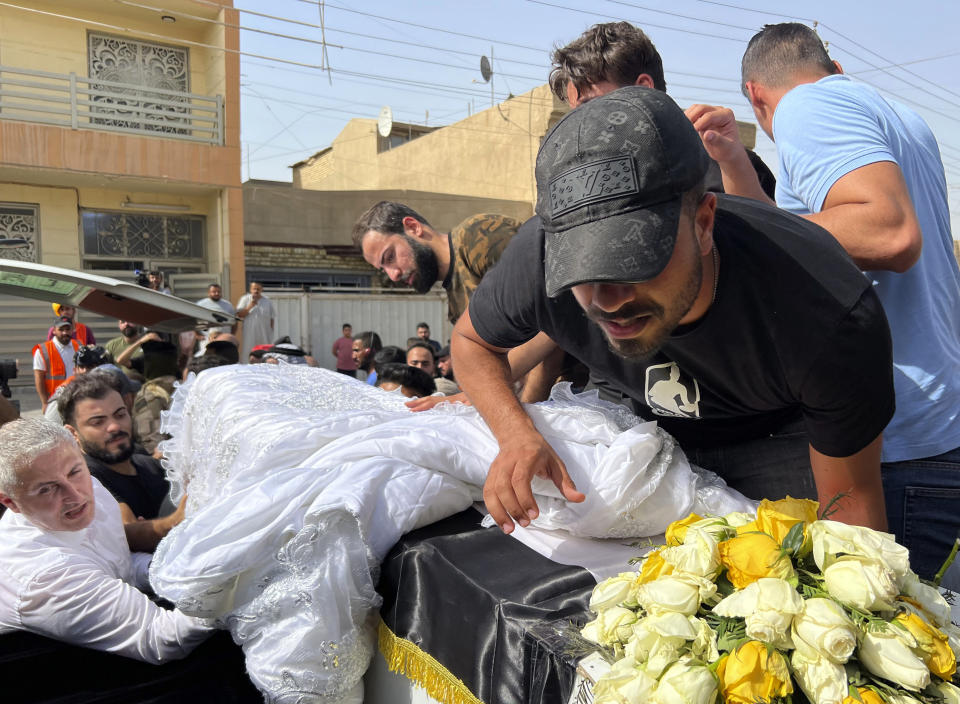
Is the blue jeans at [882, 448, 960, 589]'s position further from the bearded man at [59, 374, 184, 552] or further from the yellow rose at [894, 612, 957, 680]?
the bearded man at [59, 374, 184, 552]

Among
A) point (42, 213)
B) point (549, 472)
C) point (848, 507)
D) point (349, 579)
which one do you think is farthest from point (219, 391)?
point (42, 213)

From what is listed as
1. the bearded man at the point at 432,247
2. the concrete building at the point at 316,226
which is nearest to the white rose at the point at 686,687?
the bearded man at the point at 432,247

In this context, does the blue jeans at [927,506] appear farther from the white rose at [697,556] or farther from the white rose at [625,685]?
the white rose at [625,685]

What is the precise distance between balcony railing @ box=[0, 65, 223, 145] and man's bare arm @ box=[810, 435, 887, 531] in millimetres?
11300

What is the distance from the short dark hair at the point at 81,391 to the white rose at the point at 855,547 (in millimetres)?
3034

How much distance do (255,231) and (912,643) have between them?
626 inches

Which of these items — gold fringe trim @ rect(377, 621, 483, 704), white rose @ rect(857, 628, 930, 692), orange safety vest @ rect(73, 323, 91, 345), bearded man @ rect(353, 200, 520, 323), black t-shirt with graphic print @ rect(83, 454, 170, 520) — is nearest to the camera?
white rose @ rect(857, 628, 930, 692)

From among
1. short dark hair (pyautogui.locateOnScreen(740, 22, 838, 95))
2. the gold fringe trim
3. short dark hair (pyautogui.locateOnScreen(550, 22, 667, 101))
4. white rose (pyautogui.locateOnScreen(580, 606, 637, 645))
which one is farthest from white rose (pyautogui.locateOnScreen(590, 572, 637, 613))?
short dark hair (pyautogui.locateOnScreen(550, 22, 667, 101))

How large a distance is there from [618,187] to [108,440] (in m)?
2.72

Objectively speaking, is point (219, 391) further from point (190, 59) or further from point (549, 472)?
point (190, 59)

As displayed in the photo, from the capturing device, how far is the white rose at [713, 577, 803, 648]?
2.69 ft

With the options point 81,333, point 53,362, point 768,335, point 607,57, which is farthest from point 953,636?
point 81,333

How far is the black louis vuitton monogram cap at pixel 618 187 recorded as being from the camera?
1.10 m

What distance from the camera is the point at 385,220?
2750mm
